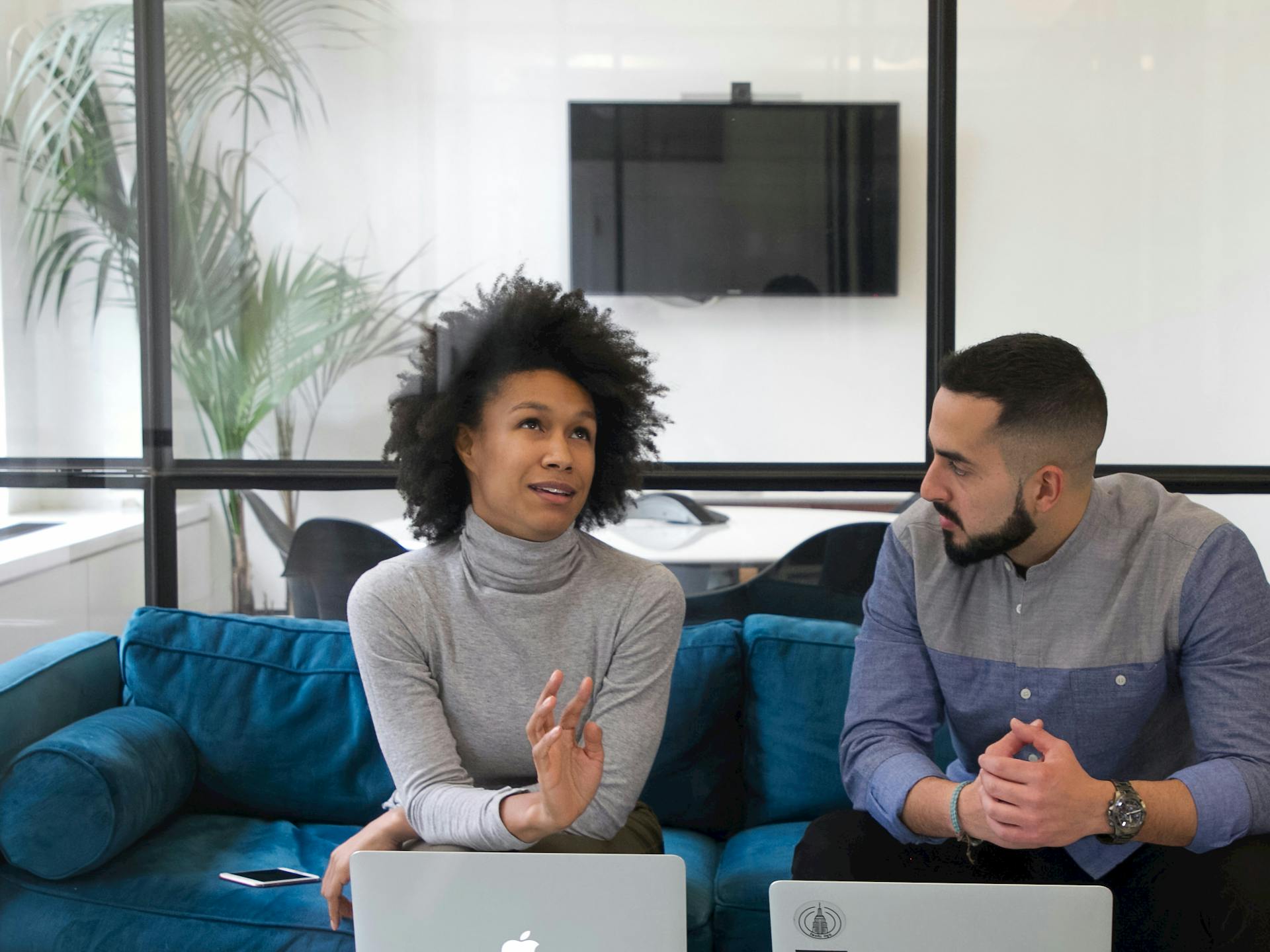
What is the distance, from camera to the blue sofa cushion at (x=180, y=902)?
5.77 feet

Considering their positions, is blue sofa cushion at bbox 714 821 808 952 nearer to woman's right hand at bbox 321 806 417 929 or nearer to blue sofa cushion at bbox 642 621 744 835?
blue sofa cushion at bbox 642 621 744 835

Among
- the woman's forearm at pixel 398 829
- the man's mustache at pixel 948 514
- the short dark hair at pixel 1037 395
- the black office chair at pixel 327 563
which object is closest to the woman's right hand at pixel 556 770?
the woman's forearm at pixel 398 829

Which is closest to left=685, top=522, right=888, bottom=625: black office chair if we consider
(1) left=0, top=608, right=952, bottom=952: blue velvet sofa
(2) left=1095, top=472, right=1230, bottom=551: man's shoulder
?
(1) left=0, top=608, right=952, bottom=952: blue velvet sofa

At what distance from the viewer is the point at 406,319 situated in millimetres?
2293

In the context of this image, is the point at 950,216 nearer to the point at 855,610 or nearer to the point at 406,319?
the point at 855,610

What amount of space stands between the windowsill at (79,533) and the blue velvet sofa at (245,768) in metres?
0.26

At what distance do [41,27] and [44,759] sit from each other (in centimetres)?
146

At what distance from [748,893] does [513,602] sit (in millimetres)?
594

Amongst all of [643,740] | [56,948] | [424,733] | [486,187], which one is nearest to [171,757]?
[56,948]

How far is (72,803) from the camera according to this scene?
6.10 feet

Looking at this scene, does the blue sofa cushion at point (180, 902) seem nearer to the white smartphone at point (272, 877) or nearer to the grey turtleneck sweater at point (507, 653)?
the white smartphone at point (272, 877)

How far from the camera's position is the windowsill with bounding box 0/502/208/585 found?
2.38 metres

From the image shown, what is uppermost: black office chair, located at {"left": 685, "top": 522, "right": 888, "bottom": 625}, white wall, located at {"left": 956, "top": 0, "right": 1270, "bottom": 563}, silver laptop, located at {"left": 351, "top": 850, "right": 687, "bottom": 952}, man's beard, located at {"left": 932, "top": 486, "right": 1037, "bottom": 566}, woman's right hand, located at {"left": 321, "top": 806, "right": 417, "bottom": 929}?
white wall, located at {"left": 956, "top": 0, "right": 1270, "bottom": 563}

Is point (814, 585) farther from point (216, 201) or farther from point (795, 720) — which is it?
point (216, 201)
